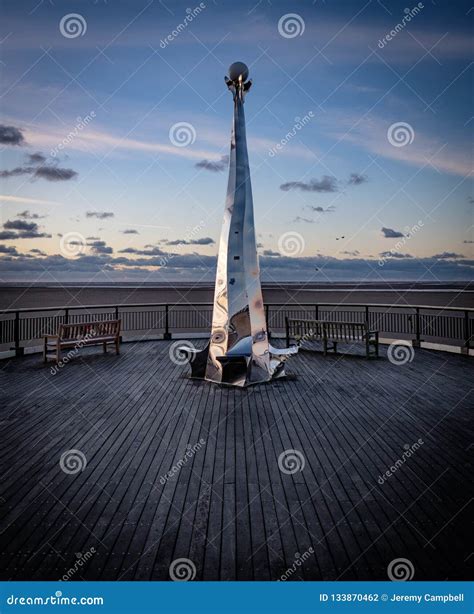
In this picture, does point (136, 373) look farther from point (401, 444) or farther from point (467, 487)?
point (467, 487)

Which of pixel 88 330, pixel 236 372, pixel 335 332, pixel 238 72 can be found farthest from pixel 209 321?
pixel 238 72

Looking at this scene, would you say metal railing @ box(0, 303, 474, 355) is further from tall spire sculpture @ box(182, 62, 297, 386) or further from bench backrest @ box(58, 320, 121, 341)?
tall spire sculpture @ box(182, 62, 297, 386)

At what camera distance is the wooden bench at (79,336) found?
10.3 metres

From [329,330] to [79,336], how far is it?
287 inches

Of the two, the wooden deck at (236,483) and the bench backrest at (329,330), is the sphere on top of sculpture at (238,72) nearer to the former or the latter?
the bench backrest at (329,330)

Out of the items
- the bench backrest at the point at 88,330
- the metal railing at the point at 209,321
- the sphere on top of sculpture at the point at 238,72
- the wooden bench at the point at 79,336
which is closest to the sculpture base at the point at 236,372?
the metal railing at the point at 209,321

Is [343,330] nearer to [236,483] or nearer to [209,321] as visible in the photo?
[209,321]

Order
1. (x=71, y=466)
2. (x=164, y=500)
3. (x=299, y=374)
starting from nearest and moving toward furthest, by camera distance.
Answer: (x=164, y=500), (x=71, y=466), (x=299, y=374)

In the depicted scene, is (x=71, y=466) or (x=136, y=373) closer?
(x=71, y=466)

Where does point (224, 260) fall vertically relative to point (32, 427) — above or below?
above

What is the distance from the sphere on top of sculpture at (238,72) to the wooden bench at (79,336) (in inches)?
286

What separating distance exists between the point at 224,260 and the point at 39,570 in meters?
6.23

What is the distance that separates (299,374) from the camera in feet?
29.0

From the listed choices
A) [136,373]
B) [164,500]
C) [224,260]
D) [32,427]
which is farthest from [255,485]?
[136,373]
